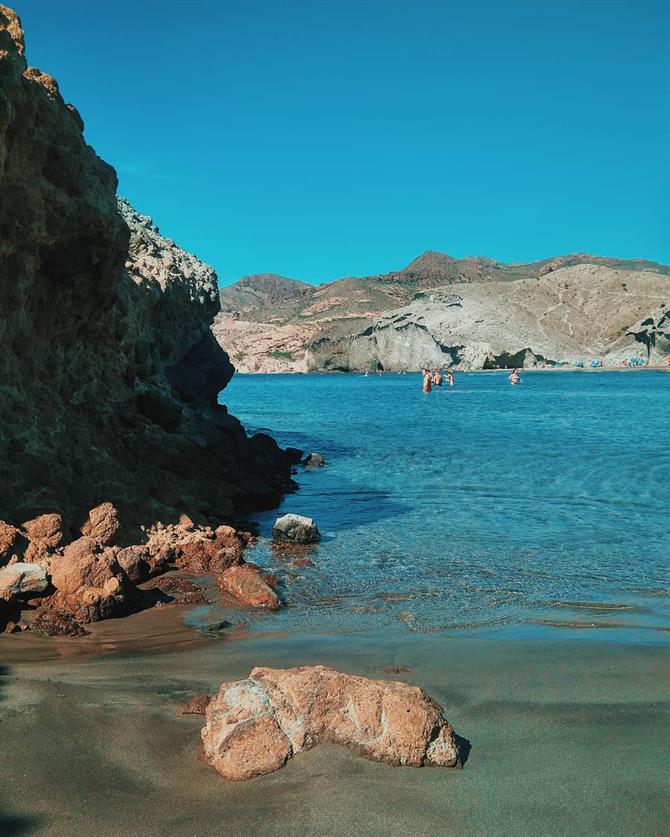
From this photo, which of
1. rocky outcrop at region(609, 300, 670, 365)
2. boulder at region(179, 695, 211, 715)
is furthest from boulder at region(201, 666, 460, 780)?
rocky outcrop at region(609, 300, 670, 365)

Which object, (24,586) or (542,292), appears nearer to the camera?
(24,586)

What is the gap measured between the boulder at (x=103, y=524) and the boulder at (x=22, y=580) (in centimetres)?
146

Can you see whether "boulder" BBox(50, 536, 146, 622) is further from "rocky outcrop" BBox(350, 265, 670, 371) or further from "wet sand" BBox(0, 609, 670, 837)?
"rocky outcrop" BBox(350, 265, 670, 371)

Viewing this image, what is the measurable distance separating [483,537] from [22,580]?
22.7 ft

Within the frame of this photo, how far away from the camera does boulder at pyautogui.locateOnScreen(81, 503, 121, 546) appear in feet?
27.1

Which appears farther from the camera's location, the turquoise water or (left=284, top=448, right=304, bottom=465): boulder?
(left=284, top=448, right=304, bottom=465): boulder

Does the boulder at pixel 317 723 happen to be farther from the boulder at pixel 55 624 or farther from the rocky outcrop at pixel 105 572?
the rocky outcrop at pixel 105 572

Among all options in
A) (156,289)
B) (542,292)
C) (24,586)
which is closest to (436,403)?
(156,289)

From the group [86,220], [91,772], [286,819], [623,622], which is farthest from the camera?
[86,220]

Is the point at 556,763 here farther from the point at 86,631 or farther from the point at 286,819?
the point at 86,631

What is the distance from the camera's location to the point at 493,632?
676 cm

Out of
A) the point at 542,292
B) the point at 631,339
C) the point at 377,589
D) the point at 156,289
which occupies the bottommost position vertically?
the point at 377,589

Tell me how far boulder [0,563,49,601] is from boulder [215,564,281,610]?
78.7 inches

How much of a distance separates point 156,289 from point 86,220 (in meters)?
5.29
